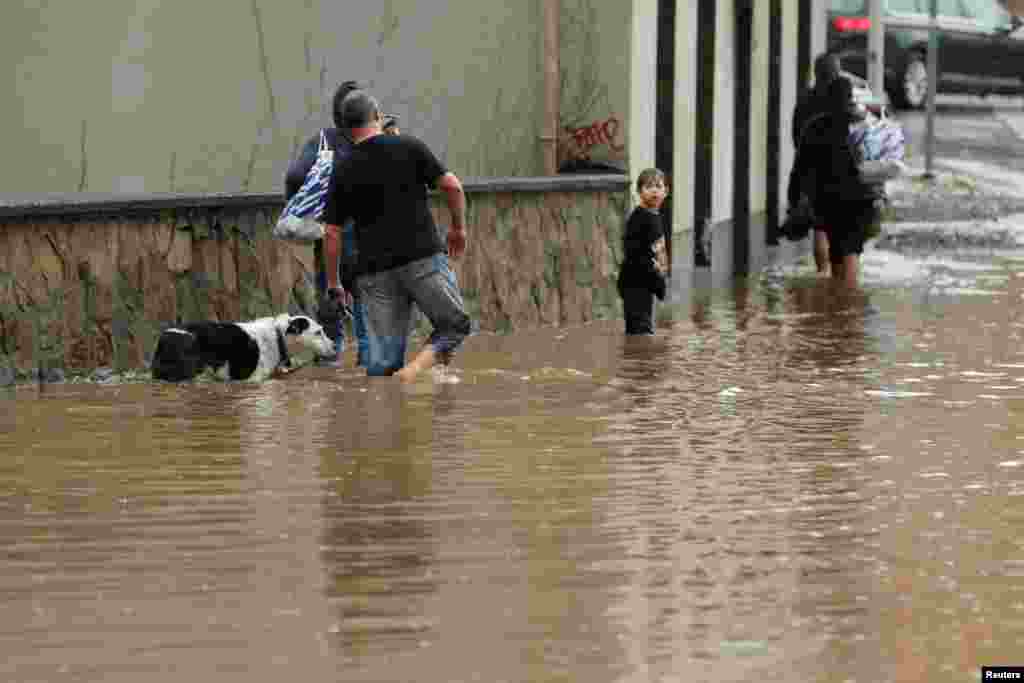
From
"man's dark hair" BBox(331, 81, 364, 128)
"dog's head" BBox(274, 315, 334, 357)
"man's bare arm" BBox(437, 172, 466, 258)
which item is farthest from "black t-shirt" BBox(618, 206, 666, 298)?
"man's bare arm" BBox(437, 172, 466, 258)

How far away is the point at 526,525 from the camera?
30.6 feet

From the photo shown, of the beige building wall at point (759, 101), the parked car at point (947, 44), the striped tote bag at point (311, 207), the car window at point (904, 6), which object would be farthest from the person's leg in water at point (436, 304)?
the car window at point (904, 6)

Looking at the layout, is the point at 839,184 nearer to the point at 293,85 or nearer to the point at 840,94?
the point at 840,94

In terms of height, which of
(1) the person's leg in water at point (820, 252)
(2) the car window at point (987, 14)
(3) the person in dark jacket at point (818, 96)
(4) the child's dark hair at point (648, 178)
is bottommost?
(1) the person's leg in water at point (820, 252)

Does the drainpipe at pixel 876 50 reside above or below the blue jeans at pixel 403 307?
above

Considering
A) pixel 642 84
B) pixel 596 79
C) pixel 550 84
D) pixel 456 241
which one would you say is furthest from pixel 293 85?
pixel 456 241

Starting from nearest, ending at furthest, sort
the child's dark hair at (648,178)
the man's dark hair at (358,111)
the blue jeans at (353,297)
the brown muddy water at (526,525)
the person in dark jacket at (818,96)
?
the brown muddy water at (526,525) → the man's dark hair at (358,111) → the blue jeans at (353,297) → the child's dark hair at (648,178) → the person in dark jacket at (818,96)

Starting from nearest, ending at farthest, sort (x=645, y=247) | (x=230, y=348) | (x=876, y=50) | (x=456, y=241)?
(x=456, y=241)
(x=230, y=348)
(x=645, y=247)
(x=876, y=50)

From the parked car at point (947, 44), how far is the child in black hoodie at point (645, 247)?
2154cm

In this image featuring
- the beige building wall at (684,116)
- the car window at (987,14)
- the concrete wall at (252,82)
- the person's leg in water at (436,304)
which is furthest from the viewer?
the car window at (987,14)

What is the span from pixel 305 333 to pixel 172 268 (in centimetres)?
76

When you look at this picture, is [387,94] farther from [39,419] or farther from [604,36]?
[39,419]

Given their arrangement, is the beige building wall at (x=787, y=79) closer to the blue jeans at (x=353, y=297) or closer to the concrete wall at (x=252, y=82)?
the concrete wall at (x=252, y=82)

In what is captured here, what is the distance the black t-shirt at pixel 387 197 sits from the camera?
13.1 meters
